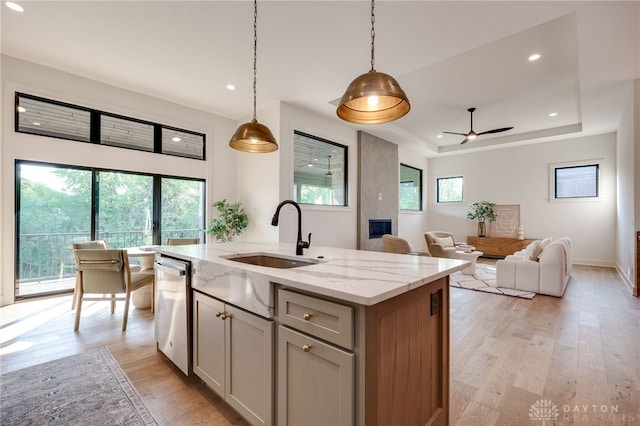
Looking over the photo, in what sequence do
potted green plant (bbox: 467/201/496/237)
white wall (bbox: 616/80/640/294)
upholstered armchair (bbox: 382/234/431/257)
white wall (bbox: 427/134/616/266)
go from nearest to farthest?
white wall (bbox: 616/80/640/294)
upholstered armchair (bbox: 382/234/431/257)
white wall (bbox: 427/134/616/266)
potted green plant (bbox: 467/201/496/237)

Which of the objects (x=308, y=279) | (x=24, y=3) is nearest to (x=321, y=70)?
(x=24, y=3)

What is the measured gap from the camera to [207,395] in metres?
1.87

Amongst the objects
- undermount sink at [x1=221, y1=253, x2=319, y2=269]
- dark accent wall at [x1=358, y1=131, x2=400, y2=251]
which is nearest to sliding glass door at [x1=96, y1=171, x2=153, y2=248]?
undermount sink at [x1=221, y1=253, x2=319, y2=269]

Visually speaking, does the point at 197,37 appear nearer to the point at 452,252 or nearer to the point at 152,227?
the point at 152,227

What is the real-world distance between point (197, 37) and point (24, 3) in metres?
1.52

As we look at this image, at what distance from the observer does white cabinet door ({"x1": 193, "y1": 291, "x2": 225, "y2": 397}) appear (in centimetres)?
166

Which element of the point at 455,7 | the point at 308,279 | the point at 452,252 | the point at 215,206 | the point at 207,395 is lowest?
the point at 207,395

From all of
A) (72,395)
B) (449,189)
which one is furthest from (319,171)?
(449,189)

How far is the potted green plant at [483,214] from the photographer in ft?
25.7

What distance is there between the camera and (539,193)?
7.29 meters

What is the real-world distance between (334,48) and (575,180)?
7134mm

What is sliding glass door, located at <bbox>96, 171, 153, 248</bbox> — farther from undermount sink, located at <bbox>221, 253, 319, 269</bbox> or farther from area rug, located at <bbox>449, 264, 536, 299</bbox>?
area rug, located at <bbox>449, 264, 536, 299</bbox>

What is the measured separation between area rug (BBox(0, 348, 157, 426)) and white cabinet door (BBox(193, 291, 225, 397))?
14.4 inches

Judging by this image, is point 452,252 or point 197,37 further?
point 452,252
